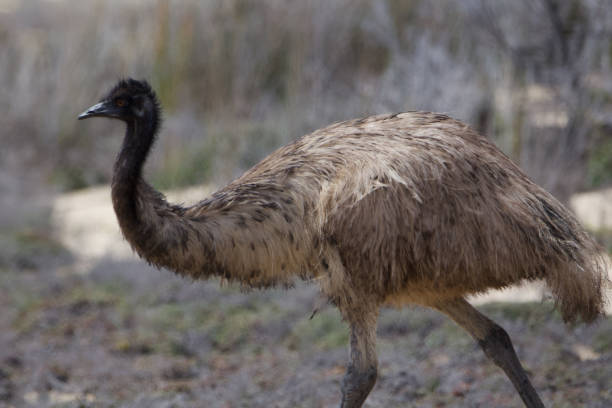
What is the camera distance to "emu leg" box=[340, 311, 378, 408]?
3662mm

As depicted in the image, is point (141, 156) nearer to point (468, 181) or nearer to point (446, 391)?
point (468, 181)

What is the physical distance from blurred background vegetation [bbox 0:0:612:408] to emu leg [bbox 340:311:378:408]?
0.87 m

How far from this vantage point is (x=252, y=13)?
10.5 meters

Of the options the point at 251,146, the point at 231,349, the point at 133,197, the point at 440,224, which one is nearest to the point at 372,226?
the point at 440,224

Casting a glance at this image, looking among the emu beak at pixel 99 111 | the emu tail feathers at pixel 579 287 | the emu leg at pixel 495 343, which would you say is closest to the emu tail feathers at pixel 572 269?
the emu tail feathers at pixel 579 287

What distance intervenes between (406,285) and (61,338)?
3.52 m

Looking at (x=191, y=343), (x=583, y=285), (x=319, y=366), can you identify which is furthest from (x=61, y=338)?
(x=583, y=285)

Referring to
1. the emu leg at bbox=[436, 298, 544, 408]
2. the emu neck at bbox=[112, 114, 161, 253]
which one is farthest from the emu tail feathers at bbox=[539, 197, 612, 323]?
the emu neck at bbox=[112, 114, 161, 253]

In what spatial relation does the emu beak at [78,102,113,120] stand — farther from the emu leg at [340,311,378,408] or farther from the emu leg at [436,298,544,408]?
the emu leg at [436,298,544,408]

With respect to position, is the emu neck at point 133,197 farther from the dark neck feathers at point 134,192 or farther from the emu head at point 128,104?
the emu head at point 128,104

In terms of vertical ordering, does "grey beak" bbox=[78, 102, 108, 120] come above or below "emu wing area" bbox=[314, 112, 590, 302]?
above

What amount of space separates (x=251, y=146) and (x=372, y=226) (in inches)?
226

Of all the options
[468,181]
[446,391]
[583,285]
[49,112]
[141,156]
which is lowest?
[446,391]

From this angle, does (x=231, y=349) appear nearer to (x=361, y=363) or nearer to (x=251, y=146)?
(x=361, y=363)
